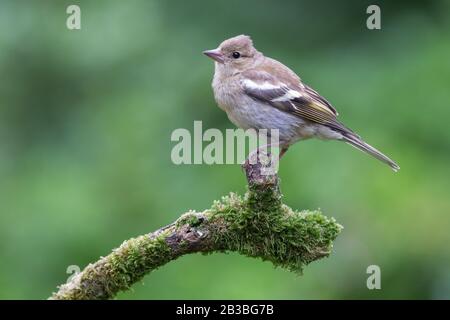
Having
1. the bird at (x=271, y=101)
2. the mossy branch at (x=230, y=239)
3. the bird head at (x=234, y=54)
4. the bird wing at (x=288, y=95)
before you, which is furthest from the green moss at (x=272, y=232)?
the bird head at (x=234, y=54)

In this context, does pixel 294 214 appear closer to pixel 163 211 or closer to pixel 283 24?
pixel 163 211

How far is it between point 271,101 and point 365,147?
0.85 meters

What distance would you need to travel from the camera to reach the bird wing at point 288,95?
19.5ft

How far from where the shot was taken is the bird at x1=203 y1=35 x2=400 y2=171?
5902 millimetres

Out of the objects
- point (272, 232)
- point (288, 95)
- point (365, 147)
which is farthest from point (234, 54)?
point (272, 232)

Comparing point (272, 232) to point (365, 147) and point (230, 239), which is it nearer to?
point (230, 239)

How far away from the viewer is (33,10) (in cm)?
778

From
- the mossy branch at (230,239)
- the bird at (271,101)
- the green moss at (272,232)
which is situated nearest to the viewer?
the mossy branch at (230,239)

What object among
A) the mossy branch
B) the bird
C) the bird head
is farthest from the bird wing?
the mossy branch

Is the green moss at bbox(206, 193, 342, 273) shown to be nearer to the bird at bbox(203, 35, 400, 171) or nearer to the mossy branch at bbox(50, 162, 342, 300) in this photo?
the mossy branch at bbox(50, 162, 342, 300)

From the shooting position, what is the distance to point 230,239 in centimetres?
449

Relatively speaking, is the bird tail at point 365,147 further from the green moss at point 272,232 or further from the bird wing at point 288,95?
the green moss at point 272,232

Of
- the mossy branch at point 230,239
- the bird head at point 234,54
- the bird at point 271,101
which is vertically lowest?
the mossy branch at point 230,239

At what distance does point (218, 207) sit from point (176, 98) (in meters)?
3.07
